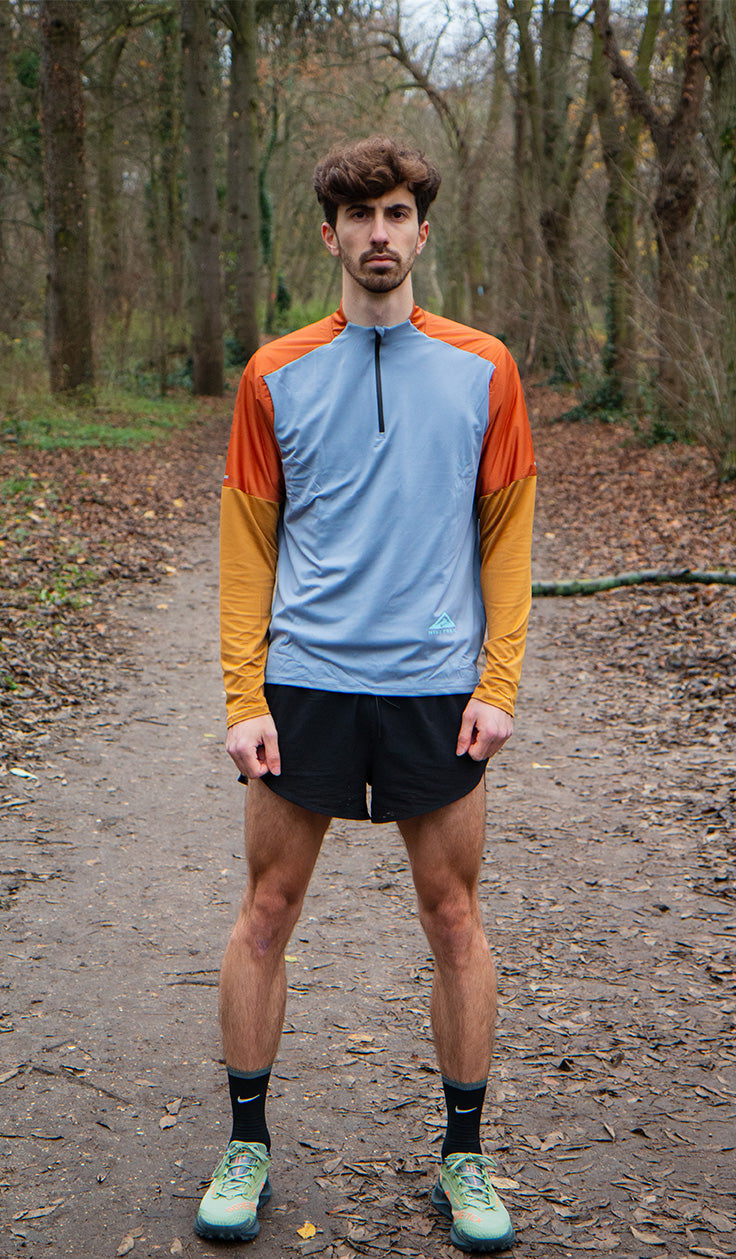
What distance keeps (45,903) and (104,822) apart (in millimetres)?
852

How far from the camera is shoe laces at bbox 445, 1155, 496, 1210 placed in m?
2.63

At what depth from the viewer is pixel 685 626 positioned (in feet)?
26.6

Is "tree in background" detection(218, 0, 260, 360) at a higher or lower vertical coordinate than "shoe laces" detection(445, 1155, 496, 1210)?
higher

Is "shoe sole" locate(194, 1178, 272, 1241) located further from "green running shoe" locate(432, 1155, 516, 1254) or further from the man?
"green running shoe" locate(432, 1155, 516, 1254)

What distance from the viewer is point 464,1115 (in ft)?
8.81

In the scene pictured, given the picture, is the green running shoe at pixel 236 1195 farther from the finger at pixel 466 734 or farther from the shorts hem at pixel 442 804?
the finger at pixel 466 734

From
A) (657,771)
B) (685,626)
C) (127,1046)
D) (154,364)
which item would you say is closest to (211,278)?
(154,364)

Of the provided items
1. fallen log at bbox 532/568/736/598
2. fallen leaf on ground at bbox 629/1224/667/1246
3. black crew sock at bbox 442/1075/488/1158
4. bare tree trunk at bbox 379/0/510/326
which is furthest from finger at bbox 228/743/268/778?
bare tree trunk at bbox 379/0/510/326

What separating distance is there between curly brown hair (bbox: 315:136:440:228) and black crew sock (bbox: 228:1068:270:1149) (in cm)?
195

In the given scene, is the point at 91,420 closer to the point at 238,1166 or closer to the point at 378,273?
the point at 378,273

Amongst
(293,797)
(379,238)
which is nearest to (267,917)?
(293,797)

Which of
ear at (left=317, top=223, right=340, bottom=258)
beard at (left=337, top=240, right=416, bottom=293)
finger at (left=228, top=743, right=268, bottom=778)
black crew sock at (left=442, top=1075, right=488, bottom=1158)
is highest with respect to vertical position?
ear at (left=317, top=223, right=340, bottom=258)

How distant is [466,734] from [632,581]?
23.9ft

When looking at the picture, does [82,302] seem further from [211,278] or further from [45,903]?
[45,903]
